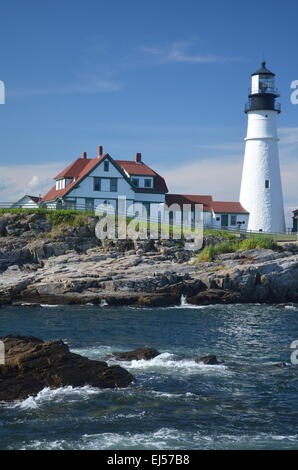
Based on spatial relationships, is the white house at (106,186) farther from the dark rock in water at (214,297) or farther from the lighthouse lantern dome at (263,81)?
the dark rock in water at (214,297)

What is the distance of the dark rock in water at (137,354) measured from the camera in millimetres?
25375

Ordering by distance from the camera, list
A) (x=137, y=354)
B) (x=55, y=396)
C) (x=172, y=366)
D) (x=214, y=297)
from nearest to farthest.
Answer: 1. (x=55, y=396)
2. (x=172, y=366)
3. (x=137, y=354)
4. (x=214, y=297)

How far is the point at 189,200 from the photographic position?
66438 millimetres

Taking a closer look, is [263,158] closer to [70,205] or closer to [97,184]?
[97,184]

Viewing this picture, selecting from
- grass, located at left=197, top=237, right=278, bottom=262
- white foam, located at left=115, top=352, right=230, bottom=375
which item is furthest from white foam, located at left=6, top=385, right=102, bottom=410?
grass, located at left=197, top=237, right=278, bottom=262

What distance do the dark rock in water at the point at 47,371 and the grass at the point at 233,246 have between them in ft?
92.2

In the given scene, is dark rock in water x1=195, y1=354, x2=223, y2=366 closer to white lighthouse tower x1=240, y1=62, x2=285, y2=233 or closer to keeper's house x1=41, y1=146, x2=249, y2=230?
keeper's house x1=41, y1=146, x2=249, y2=230

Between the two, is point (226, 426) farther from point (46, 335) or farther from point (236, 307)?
point (236, 307)

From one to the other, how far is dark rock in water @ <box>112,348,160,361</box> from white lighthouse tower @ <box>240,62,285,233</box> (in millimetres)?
38575

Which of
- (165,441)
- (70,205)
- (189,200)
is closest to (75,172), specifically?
(70,205)

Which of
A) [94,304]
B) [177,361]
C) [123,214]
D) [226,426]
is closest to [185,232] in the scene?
[123,214]

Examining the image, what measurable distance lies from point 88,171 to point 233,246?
17.4 metres

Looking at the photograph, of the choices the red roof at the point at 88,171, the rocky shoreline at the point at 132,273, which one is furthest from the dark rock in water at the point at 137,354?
the red roof at the point at 88,171

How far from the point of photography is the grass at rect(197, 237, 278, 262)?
163 feet
